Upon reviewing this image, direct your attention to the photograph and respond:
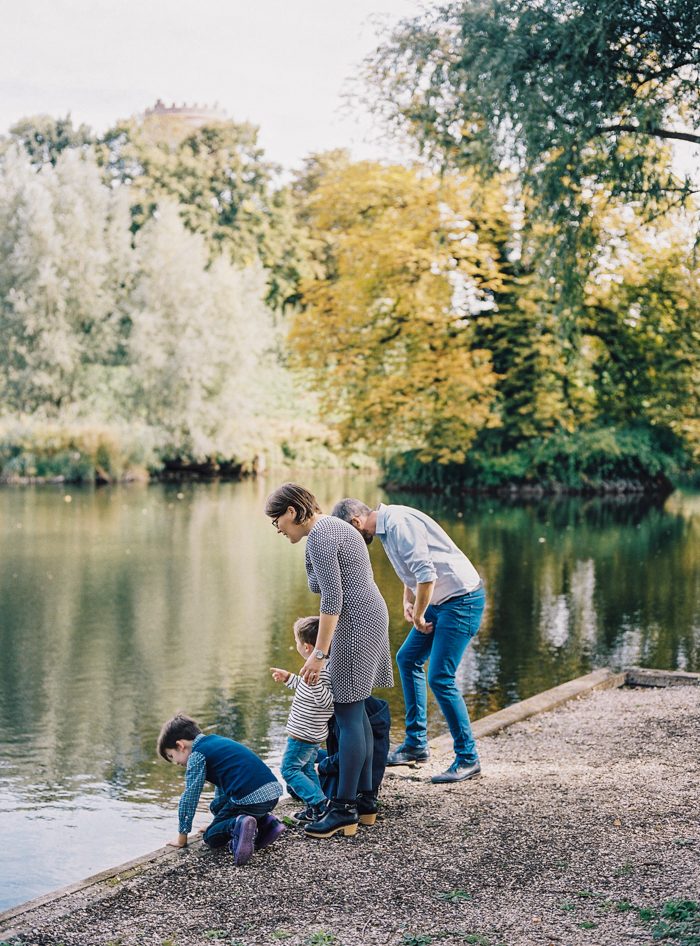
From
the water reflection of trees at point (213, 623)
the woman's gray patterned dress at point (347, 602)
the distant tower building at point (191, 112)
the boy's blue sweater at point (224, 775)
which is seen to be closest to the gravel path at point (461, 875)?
the boy's blue sweater at point (224, 775)

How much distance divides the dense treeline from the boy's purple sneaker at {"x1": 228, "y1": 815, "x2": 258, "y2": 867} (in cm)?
680

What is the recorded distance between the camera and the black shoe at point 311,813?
184 inches

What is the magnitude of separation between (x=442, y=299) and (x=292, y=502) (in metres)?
23.7

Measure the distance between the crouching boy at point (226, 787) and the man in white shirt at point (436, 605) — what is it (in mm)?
1112

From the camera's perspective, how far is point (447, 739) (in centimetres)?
636

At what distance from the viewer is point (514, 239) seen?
26.8m

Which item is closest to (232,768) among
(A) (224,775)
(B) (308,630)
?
(A) (224,775)

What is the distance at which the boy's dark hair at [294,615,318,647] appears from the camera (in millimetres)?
4793

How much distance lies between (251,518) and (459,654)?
18361 millimetres

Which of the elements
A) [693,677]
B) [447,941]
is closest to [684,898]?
[447,941]

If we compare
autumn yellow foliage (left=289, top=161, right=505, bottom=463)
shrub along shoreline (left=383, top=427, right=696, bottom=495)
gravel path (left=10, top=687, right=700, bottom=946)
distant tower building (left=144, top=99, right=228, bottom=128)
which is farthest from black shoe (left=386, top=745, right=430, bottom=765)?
distant tower building (left=144, top=99, right=228, bottom=128)

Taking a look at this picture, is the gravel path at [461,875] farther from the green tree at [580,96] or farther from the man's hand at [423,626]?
the green tree at [580,96]

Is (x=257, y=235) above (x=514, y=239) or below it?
above

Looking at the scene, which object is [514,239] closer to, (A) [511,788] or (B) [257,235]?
(A) [511,788]
